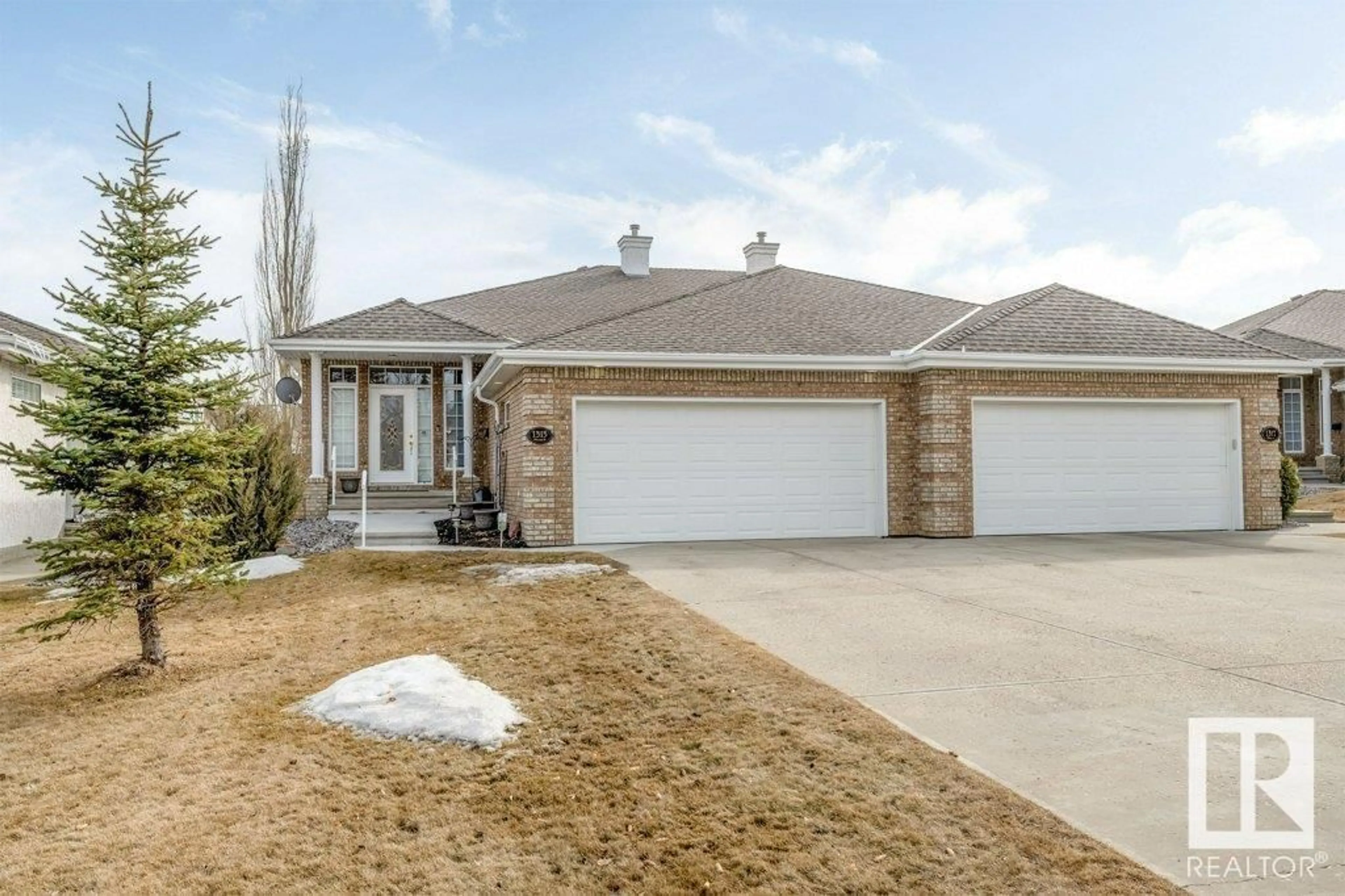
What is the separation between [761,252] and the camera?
68.3 ft

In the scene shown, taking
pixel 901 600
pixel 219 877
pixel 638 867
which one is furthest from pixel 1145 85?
pixel 219 877

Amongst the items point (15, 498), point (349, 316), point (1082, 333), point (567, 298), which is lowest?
point (15, 498)

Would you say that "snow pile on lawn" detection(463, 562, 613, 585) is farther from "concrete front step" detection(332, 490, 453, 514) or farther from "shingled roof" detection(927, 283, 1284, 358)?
"shingled roof" detection(927, 283, 1284, 358)

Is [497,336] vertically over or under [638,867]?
over

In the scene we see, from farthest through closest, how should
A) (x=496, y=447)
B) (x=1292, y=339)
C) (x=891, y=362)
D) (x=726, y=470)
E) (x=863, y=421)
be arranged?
1. (x=1292, y=339)
2. (x=496, y=447)
3. (x=863, y=421)
4. (x=891, y=362)
5. (x=726, y=470)

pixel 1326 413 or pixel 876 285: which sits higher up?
pixel 876 285

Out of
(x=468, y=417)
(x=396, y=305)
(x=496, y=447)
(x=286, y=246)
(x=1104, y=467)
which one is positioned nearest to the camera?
(x=1104, y=467)

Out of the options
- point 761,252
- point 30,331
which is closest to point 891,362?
point 761,252

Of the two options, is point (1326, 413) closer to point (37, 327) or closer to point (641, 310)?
point (641, 310)

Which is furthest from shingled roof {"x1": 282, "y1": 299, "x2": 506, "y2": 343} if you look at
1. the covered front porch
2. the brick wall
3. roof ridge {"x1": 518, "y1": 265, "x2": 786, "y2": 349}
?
the brick wall

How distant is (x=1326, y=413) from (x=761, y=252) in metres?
15.0

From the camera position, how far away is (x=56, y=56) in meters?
11.0

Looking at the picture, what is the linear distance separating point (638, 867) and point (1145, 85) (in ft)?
43.3

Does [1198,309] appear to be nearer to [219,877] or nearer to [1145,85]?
[1145,85]
